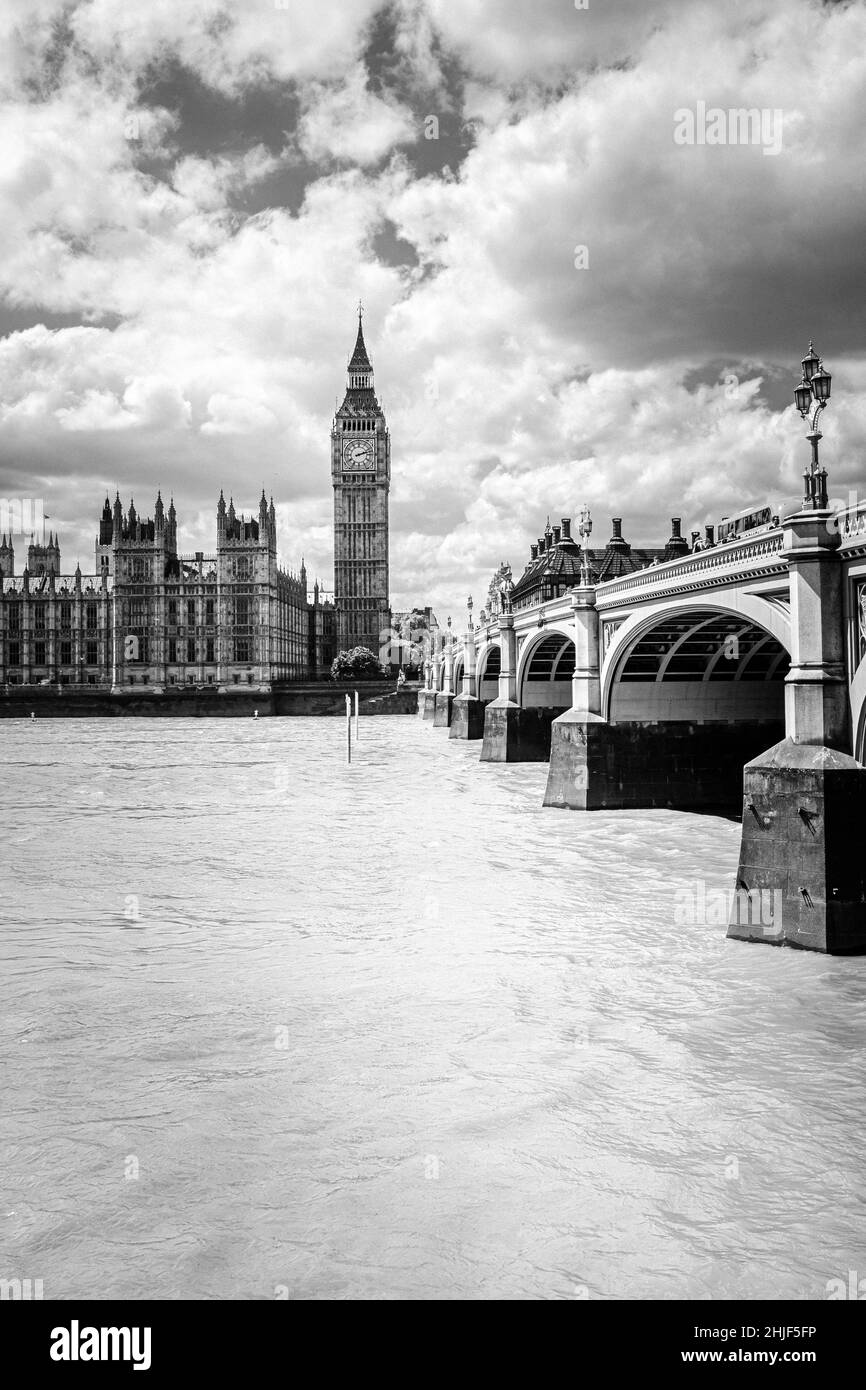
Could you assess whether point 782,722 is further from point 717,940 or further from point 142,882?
point 142,882

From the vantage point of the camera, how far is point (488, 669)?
5594 centimetres

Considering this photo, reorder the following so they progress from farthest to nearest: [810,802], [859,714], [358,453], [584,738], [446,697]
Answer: [358,453] → [446,697] → [584,738] → [859,714] → [810,802]

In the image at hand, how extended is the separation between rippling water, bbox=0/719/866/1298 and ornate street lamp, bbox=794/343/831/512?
5649 mm

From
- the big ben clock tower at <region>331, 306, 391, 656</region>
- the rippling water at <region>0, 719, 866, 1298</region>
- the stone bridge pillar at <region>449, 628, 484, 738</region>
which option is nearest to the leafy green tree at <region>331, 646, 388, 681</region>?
the big ben clock tower at <region>331, 306, 391, 656</region>

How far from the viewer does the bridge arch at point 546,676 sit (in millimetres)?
37766

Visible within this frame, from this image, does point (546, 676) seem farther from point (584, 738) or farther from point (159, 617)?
point (159, 617)

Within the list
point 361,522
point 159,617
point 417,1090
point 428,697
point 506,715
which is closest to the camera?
point 417,1090

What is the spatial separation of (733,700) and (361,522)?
121 metres

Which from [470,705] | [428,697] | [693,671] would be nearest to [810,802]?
[693,671]

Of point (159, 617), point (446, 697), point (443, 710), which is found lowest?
point (443, 710)

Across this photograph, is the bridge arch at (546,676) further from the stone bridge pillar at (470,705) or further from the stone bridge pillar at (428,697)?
the stone bridge pillar at (428,697)

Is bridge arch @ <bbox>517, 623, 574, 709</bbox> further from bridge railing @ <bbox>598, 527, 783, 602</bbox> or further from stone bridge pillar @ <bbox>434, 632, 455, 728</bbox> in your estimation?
stone bridge pillar @ <bbox>434, 632, 455, 728</bbox>

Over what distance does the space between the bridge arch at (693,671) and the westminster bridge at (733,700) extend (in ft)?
0.16
